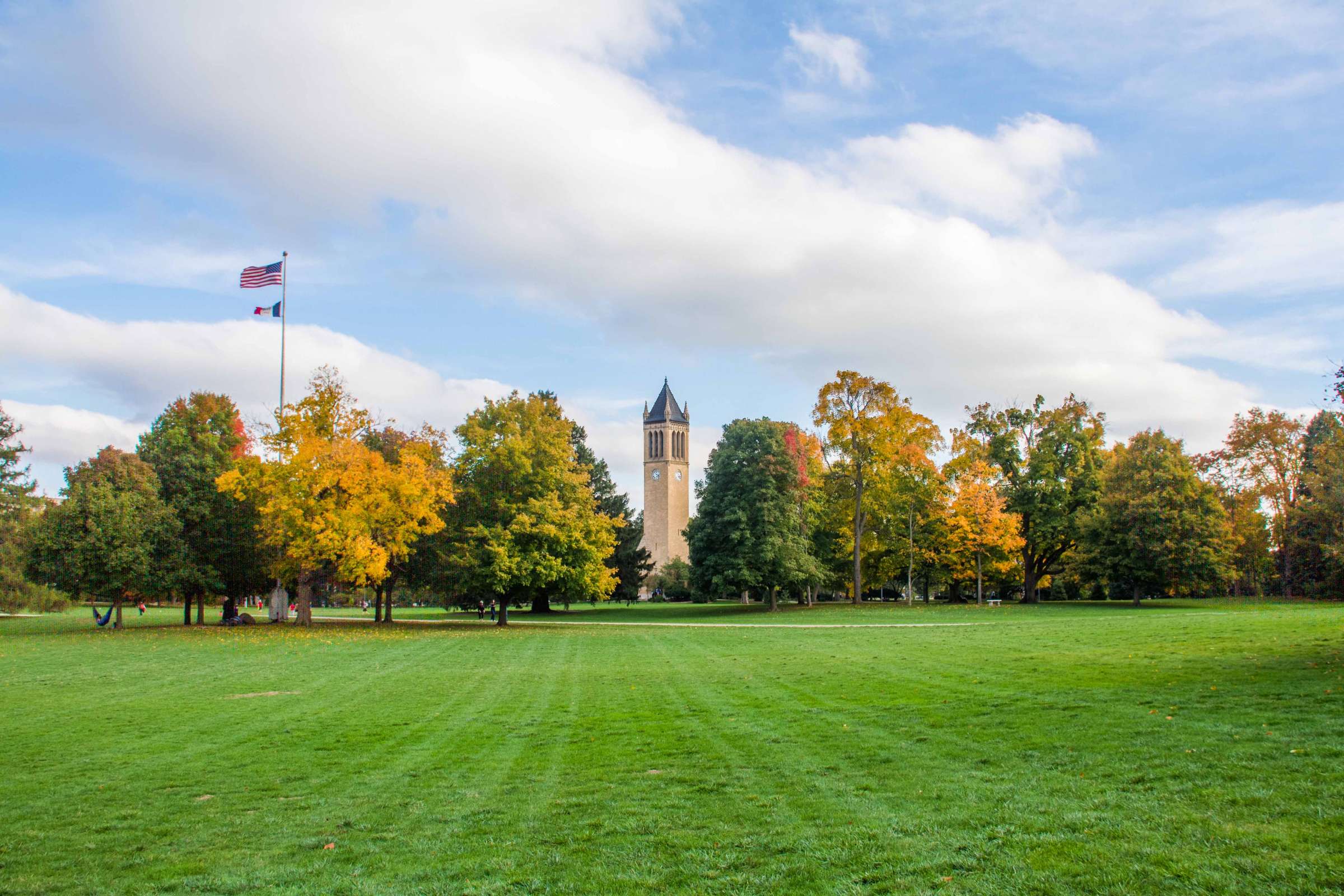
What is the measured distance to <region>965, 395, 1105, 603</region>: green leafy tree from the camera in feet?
174

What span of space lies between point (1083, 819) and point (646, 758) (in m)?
4.73

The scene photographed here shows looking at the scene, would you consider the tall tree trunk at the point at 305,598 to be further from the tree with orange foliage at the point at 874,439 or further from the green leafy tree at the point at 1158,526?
the green leafy tree at the point at 1158,526

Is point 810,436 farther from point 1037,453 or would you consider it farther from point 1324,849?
point 1324,849

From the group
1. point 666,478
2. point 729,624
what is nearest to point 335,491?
point 729,624

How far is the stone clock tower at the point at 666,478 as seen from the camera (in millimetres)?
122250

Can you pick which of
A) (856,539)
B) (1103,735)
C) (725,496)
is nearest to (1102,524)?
(856,539)

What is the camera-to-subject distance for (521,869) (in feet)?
19.7

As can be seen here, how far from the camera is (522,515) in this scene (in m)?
37.1

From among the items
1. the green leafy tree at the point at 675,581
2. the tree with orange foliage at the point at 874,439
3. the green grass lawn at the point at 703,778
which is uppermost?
the tree with orange foliage at the point at 874,439

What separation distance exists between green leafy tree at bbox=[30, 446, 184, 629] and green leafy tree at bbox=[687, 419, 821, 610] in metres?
27.0

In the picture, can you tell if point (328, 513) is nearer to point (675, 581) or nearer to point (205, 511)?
point (205, 511)

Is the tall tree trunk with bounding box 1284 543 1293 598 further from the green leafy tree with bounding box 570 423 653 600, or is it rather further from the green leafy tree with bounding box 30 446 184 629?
the green leafy tree with bounding box 30 446 184 629

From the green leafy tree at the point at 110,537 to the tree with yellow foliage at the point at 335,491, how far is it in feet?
13.5

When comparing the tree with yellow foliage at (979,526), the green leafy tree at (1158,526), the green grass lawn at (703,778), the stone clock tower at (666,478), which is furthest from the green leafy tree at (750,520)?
the stone clock tower at (666,478)
